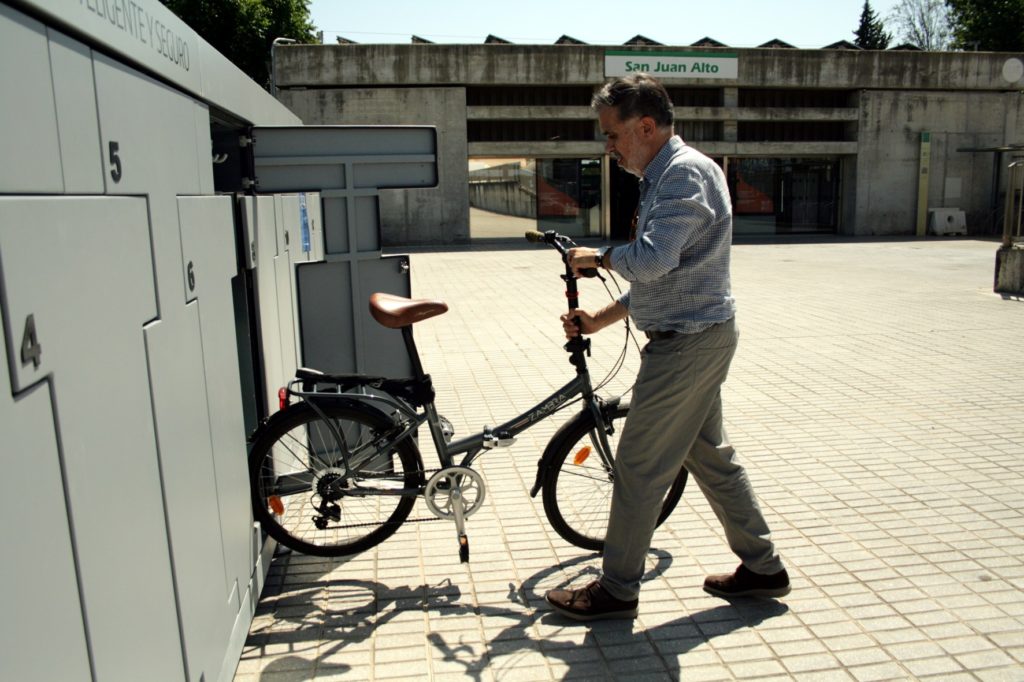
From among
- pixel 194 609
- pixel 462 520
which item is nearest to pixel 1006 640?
pixel 462 520

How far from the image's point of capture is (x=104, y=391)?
1.93 meters

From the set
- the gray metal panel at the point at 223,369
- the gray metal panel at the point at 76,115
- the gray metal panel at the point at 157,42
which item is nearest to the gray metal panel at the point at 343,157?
the gray metal panel at the point at 157,42

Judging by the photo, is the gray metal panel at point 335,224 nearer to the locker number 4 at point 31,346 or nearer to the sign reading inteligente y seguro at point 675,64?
the locker number 4 at point 31,346

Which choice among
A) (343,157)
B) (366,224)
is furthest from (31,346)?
(366,224)

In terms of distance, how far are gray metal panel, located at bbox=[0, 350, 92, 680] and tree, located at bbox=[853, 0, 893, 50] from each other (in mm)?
72010

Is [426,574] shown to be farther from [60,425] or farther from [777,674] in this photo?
[60,425]

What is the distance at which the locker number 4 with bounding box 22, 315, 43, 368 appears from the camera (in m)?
1.56

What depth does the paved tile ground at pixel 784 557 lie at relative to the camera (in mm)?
3164

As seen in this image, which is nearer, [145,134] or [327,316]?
[145,134]

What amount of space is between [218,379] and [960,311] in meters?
10.6

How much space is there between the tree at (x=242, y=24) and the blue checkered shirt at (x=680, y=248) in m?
31.8

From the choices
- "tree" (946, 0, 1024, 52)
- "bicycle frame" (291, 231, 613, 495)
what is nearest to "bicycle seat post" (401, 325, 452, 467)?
"bicycle frame" (291, 231, 613, 495)

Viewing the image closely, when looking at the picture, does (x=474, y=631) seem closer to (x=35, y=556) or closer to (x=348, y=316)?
(x=348, y=316)

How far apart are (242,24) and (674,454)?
33966 millimetres
